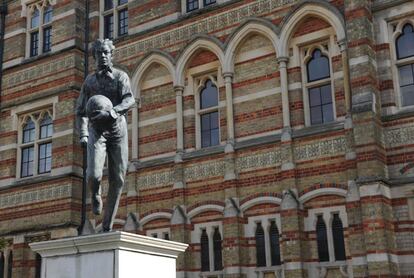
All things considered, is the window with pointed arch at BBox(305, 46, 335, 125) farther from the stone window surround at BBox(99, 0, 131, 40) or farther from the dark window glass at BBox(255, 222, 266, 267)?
the stone window surround at BBox(99, 0, 131, 40)

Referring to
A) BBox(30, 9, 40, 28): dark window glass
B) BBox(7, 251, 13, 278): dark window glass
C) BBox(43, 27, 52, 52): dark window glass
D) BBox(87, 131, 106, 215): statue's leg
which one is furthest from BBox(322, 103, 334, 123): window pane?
BBox(30, 9, 40, 28): dark window glass

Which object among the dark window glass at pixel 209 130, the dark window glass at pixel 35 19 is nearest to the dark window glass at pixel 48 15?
the dark window glass at pixel 35 19

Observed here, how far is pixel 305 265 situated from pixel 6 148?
33.4 ft

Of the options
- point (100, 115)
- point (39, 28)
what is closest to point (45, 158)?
point (39, 28)

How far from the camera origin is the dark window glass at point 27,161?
18234mm

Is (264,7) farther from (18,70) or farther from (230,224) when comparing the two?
(18,70)

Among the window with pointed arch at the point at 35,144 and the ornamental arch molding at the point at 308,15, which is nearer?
the ornamental arch molding at the point at 308,15

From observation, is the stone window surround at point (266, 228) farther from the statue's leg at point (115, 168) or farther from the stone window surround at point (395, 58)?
the statue's leg at point (115, 168)

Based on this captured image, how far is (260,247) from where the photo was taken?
46.0 ft

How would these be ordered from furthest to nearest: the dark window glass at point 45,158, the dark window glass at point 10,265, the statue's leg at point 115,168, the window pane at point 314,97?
the dark window glass at point 45,158
the dark window glass at point 10,265
the window pane at point 314,97
the statue's leg at point 115,168

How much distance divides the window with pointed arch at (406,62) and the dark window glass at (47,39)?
10.8 meters

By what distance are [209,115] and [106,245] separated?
924cm

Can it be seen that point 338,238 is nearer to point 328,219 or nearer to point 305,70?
point 328,219

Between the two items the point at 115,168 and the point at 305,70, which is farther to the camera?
the point at 305,70
